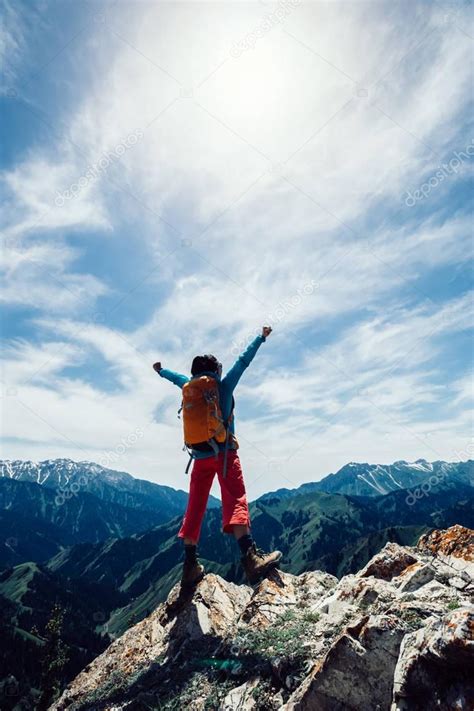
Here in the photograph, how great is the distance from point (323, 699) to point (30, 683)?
22989cm

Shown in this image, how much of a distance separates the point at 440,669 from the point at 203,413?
6070 millimetres

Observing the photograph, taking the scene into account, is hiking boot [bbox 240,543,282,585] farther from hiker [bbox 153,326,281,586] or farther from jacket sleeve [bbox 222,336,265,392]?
jacket sleeve [bbox 222,336,265,392]

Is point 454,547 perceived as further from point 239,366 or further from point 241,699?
point 239,366

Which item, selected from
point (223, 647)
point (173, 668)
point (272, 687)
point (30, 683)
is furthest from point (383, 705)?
point (30, 683)

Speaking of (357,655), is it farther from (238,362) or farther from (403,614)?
(238,362)

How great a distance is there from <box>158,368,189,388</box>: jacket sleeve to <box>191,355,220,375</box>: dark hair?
0.96 metres

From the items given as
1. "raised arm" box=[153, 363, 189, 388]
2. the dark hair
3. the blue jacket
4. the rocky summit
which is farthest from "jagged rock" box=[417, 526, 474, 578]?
"raised arm" box=[153, 363, 189, 388]

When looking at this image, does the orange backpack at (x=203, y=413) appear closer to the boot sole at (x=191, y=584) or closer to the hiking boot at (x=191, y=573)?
the hiking boot at (x=191, y=573)

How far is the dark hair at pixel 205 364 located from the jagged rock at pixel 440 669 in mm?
6606

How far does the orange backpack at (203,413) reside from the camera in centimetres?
885

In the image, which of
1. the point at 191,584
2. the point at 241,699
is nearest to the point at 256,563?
the point at 191,584

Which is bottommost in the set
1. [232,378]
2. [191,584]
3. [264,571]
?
[191,584]

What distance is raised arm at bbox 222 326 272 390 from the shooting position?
930cm

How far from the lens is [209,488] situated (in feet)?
30.9
